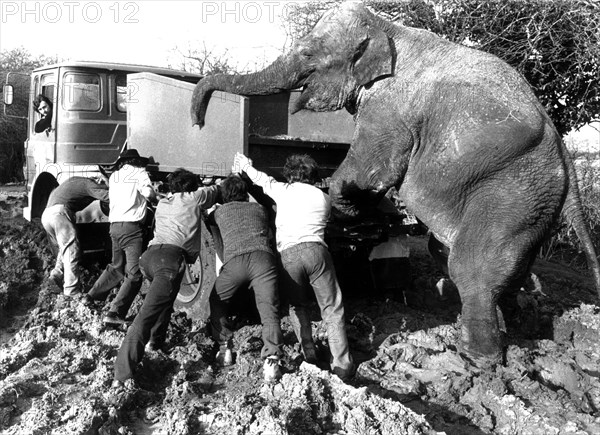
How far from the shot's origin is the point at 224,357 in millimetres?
5379

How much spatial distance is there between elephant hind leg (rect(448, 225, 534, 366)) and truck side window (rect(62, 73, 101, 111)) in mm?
4913

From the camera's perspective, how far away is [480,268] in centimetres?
500

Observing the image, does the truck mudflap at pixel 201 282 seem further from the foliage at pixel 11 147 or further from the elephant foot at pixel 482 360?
the foliage at pixel 11 147

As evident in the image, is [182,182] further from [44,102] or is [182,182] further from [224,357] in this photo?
[44,102]

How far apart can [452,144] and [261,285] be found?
1793mm

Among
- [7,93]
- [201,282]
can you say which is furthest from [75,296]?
[7,93]

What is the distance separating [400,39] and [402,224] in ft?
5.99

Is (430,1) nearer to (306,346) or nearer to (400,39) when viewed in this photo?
(400,39)

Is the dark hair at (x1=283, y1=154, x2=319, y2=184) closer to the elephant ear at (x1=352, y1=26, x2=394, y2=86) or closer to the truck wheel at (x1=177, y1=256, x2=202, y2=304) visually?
the elephant ear at (x1=352, y1=26, x2=394, y2=86)

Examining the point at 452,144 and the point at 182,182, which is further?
the point at 182,182

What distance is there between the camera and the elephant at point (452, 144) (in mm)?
4930

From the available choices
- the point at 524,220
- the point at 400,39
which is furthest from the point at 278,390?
the point at 400,39

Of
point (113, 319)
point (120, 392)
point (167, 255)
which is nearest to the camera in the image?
point (120, 392)

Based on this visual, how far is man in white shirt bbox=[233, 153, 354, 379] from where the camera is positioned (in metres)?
5.12
